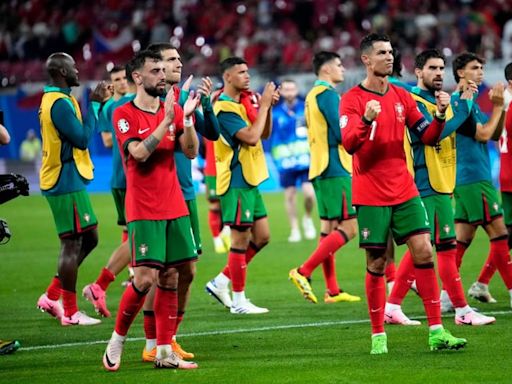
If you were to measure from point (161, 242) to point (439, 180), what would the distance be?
2.88 m

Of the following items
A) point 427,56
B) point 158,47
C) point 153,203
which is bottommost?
point 153,203

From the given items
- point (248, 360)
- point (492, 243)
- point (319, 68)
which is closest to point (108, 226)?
point (319, 68)

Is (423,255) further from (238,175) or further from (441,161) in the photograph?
(238,175)

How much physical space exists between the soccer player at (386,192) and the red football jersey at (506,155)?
2748 millimetres

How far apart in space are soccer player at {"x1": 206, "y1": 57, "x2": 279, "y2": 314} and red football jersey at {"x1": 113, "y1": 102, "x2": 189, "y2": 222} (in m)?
3.20

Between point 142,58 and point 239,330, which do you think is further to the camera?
point 239,330

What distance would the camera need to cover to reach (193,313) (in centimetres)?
1165

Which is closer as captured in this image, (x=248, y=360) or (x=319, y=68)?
(x=248, y=360)

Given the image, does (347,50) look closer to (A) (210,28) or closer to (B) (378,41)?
(A) (210,28)

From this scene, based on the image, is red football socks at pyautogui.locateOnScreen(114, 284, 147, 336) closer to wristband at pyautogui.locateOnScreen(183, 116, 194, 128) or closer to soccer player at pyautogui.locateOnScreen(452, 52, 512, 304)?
wristband at pyautogui.locateOnScreen(183, 116, 194, 128)

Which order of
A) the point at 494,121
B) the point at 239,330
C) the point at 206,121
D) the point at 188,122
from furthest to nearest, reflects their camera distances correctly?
the point at 239,330
the point at 494,121
the point at 206,121
the point at 188,122

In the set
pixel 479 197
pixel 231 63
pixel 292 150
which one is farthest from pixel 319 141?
pixel 292 150

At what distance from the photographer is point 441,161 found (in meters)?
10.0

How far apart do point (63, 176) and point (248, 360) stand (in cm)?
330
